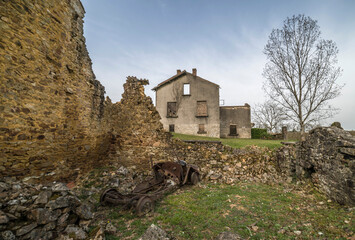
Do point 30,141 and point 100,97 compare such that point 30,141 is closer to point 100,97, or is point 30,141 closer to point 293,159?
point 100,97

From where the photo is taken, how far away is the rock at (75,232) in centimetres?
318

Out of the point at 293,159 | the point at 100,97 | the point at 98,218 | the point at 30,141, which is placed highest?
the point at 100,97

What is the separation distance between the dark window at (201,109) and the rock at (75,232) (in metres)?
16.9

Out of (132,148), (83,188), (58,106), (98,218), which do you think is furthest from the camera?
(132,148)

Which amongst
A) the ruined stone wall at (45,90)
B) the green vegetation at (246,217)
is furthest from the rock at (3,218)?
the green vegetation at (246,217)

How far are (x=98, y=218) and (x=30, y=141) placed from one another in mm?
2814

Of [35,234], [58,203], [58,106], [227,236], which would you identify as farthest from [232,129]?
[35,234]

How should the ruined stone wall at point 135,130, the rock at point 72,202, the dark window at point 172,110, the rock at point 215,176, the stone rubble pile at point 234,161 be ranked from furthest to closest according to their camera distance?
the dark window at point 172,110 → the ruined stone wall at point 135,130 → the stone rubble pile at point 234,161 → the rock at point 215,176 → the rock at point 72,202

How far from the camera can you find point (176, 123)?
20.1m

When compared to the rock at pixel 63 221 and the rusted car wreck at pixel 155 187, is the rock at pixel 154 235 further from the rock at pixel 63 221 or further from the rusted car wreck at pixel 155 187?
the rock at pixel 63 221

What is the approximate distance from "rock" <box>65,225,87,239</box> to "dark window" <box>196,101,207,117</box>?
16.9 meters

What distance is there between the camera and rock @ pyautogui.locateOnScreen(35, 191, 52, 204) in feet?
11.4

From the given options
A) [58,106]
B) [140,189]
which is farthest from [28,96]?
[140,189]

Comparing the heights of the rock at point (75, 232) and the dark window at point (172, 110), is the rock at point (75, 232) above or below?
below
